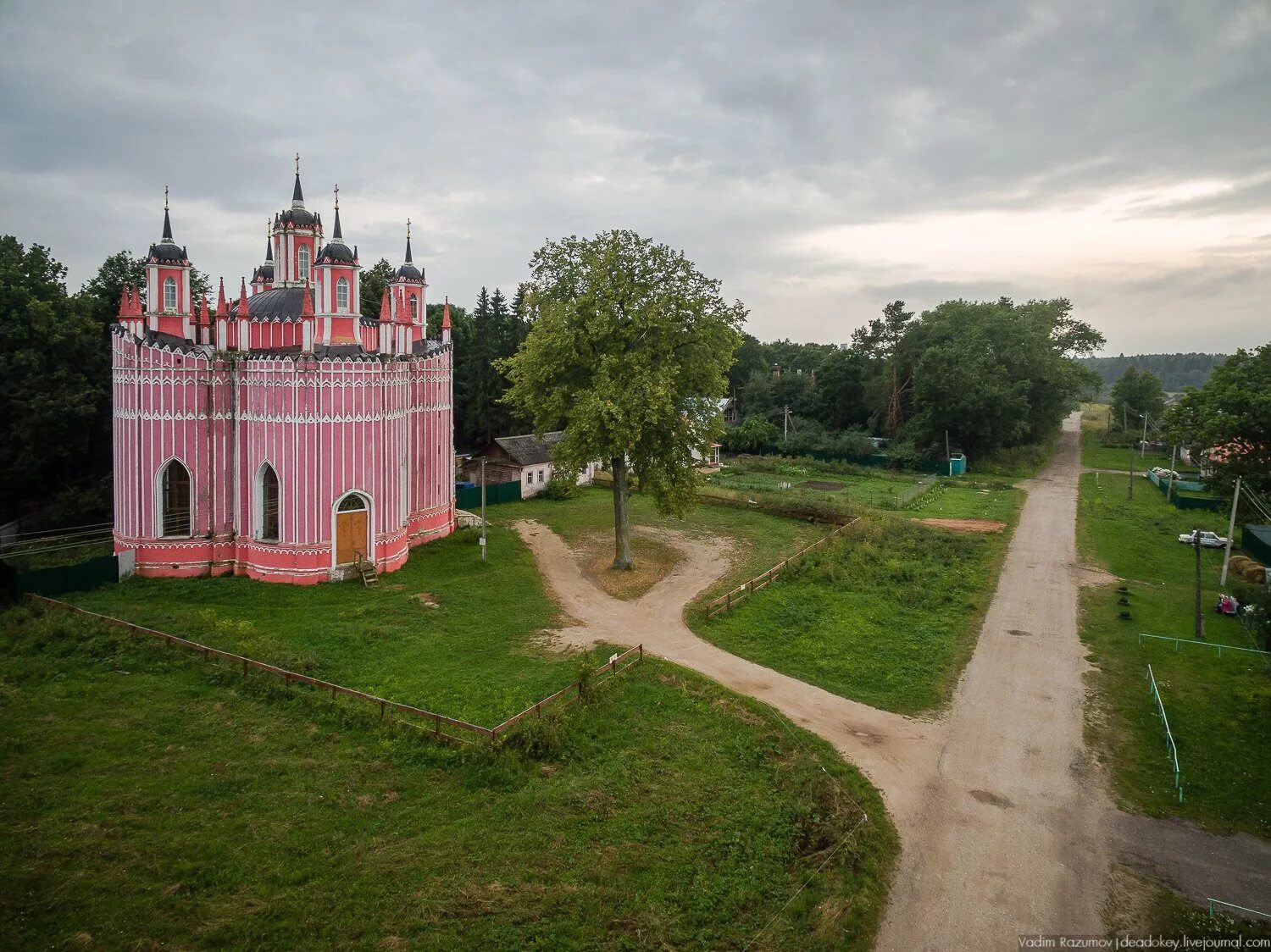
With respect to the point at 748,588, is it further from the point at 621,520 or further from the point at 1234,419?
the point at 1234,419

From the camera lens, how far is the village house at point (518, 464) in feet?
135

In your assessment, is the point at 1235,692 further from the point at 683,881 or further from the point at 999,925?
the point at 683,881

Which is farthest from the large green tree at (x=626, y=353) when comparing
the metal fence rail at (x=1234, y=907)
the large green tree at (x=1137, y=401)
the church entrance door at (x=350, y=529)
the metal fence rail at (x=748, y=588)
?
the large green tree at (x=1137, y=401)

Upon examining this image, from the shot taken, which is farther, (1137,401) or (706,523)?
(1137,401)

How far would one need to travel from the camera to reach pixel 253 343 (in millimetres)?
26906

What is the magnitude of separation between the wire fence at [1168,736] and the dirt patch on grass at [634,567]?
44.7 feet

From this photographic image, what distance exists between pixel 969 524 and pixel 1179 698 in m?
19.8

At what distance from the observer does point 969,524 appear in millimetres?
37062

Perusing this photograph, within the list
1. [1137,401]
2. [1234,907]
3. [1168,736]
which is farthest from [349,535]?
[1137,401]

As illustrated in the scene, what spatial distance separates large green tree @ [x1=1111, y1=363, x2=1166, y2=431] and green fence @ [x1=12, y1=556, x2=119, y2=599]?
7919 centimetres

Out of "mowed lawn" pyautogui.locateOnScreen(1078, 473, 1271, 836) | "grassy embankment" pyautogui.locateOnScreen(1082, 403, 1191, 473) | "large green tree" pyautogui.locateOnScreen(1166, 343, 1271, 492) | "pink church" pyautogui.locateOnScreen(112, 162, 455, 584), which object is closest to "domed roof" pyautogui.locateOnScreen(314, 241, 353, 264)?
"pink church" pyautogui.locateOnScreen(112, 162, 455, 584)

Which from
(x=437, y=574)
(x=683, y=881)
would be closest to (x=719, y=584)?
(x=437, y=574)

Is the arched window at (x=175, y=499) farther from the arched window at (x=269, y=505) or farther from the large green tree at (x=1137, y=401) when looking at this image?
the large green tree at (x=1137, y=401)

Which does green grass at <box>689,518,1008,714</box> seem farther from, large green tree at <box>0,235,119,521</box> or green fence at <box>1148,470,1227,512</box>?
large green tree at <box>0,235,119,521</box>
